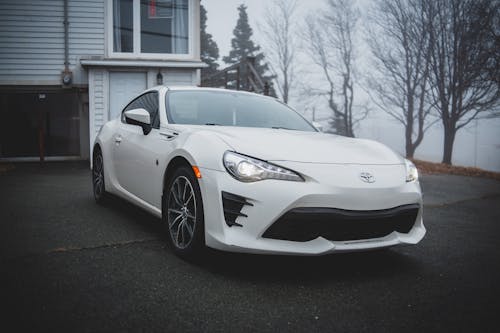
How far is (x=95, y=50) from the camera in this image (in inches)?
481

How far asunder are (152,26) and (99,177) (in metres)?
8.14

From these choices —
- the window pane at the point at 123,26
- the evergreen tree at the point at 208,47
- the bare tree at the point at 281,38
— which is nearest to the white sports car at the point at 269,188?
the window pane at the point at 123,26

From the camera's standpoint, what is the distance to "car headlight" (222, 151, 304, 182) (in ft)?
9.66

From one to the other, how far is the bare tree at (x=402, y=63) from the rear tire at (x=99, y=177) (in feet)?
42.0

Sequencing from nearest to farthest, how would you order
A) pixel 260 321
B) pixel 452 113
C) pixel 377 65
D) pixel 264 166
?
pixel 260 321, pixel 264 166, pixel 452 113, pixel 377 65

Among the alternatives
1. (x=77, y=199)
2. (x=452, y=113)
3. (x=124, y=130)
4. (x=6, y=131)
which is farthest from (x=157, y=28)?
(x=452, y=113)

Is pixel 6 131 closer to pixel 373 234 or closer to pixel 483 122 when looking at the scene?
pixel 373 234

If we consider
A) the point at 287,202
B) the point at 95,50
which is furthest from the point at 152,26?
the point at 287,202

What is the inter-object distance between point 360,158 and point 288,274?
100 centimetres

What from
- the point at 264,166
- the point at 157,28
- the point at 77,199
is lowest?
the point at 77,199

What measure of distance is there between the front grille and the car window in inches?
70.5

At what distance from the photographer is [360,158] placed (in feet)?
11.1

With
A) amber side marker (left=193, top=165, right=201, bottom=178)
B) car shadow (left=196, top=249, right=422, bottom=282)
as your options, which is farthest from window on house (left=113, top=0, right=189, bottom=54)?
car shadow (left=196, top=249, right=422, bottom=282)

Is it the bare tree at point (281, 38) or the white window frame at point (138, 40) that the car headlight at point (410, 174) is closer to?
the white window frame at point (138, 40)
